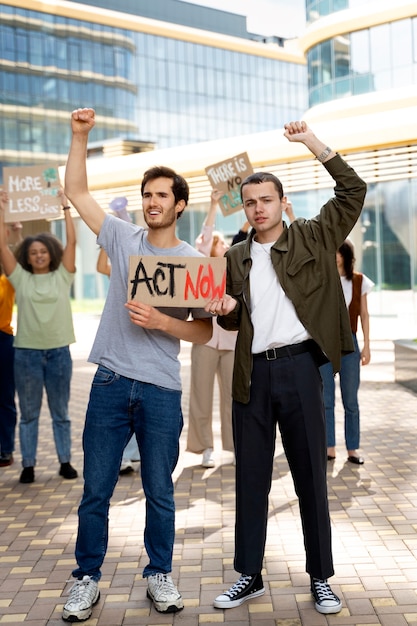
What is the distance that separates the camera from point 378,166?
22.6 m

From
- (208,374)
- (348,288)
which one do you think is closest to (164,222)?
(208,374)

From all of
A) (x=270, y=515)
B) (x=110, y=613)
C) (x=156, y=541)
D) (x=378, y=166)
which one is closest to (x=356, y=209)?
(x=156, y=541)

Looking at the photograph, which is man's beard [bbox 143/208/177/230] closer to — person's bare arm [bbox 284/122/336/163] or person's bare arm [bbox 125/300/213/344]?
person's bare arm [bbox 125/300/213/344]

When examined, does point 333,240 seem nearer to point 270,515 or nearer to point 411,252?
point 270,515

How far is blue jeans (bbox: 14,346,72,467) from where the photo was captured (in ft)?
23.0

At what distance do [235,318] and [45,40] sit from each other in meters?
67.0

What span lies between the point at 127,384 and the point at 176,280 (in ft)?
1.81

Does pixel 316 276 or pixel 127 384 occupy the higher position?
pixel 316 276

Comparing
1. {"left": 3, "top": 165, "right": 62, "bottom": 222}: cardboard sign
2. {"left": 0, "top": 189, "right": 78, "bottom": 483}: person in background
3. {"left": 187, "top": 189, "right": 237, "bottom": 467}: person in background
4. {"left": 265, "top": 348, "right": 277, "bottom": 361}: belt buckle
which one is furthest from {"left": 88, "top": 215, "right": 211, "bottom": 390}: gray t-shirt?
{"left": 187, "top": 189, "right": 237, "bottom": 467}: person in background

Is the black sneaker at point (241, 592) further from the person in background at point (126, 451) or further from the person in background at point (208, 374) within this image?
the person in background at point (208, 374)

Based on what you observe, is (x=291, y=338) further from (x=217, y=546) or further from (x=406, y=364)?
(x=406, y=364)

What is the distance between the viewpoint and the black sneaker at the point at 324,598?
4082mm

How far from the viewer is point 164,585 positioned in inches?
167

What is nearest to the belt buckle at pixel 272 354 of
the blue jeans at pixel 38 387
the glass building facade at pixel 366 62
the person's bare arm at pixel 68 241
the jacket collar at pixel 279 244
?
the jacket collar at pixel 279 244
